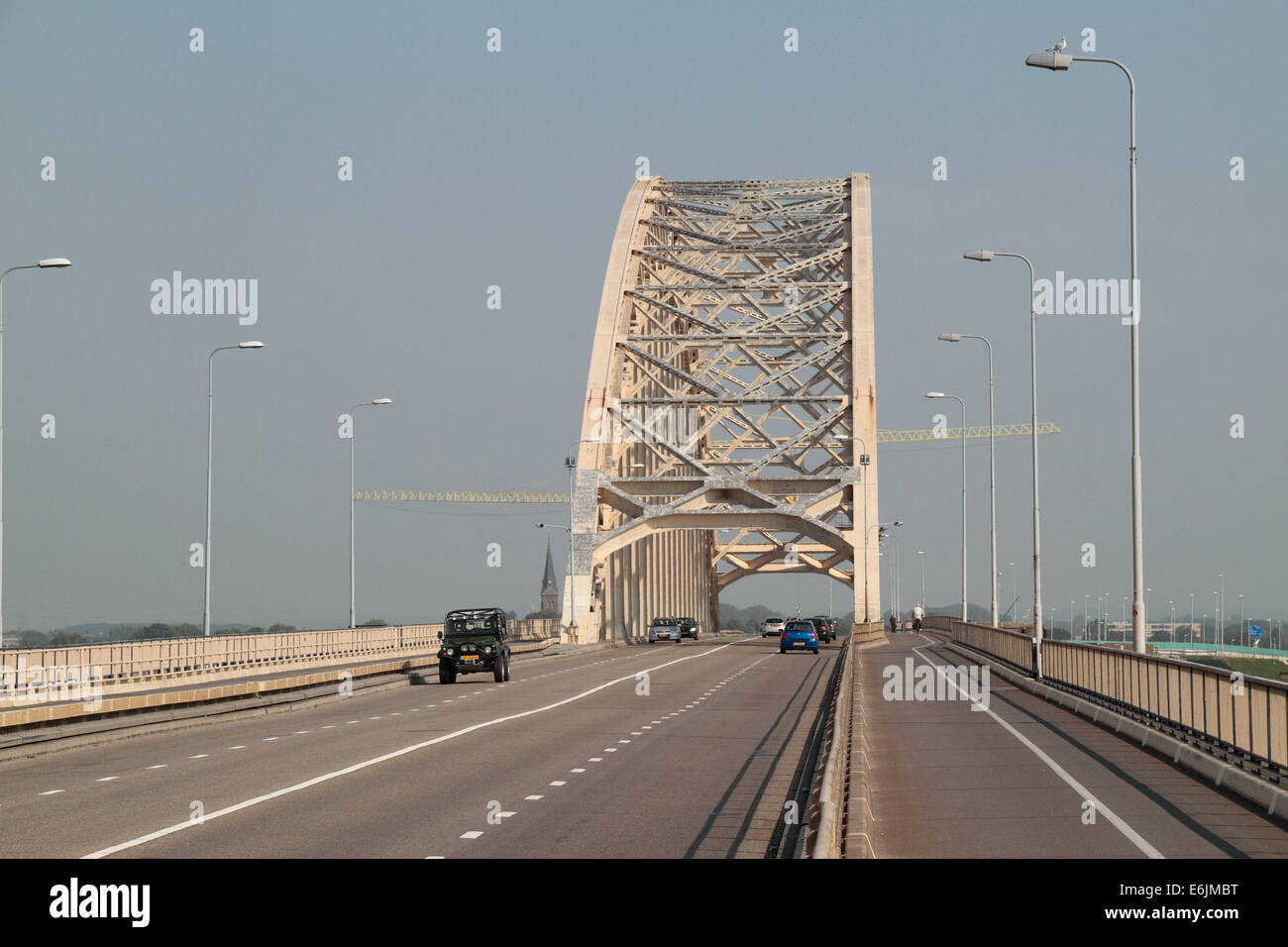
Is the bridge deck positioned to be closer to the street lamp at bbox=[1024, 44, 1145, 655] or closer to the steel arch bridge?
the street lamp at bbox=[1024, 44, 1145, 655]

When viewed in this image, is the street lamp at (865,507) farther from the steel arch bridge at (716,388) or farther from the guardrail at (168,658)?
the guardrail at (168,658)

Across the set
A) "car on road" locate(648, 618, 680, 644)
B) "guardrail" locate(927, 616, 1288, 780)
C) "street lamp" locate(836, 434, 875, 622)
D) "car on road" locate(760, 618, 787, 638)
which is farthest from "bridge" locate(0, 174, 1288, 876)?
"car on road" locate(760, 618, 787, 638)

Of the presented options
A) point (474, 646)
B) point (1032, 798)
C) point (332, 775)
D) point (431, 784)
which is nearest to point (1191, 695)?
point (1032, 798)

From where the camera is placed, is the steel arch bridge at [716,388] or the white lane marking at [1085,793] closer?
the white lane marking at [1085,793]

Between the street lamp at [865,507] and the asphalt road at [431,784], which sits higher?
the street lamp at [865,507]

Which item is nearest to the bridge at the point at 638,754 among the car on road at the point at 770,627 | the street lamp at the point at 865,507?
the street lamp at the point at 865,507
